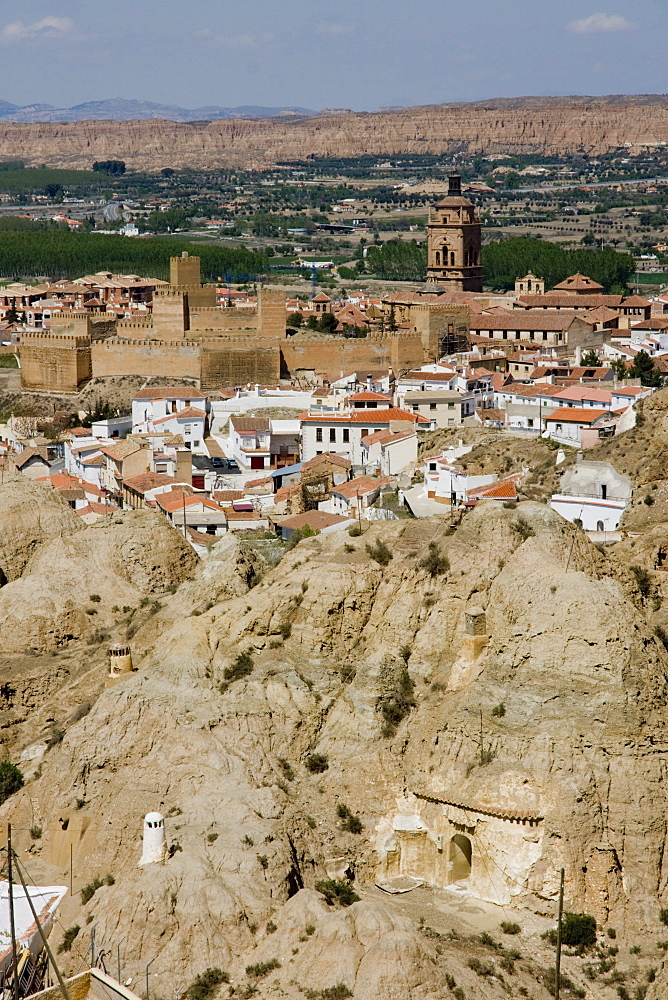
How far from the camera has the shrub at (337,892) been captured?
14258 millimetres

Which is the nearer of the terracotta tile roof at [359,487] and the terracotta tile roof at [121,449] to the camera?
the terracotta tile roof at [359,487]

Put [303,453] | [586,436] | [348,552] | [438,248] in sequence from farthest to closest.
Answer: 1. [438,248]
2. [303,453]
3. [586,436]
4. [348,552]

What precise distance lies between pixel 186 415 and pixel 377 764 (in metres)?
22.2

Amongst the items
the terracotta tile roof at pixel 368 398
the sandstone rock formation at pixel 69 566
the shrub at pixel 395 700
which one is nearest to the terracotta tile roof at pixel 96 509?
the sandstone rock formation at pixel 69 566

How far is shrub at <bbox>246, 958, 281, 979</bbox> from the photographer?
13.0 meters

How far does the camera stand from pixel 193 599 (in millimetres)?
19109

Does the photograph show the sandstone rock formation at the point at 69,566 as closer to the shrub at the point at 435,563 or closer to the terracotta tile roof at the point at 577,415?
the shrub at the point at 435,563

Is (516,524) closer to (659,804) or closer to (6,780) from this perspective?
(659,804)

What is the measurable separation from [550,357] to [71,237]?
5013 cm

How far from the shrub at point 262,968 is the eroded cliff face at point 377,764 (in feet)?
0.28

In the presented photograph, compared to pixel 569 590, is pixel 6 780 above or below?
below

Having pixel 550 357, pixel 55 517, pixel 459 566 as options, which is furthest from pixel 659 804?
pixel 550 357

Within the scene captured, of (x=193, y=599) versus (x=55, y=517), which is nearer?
(x=193, y=599)

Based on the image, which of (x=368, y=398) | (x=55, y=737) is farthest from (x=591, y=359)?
(x=55, y=737)
